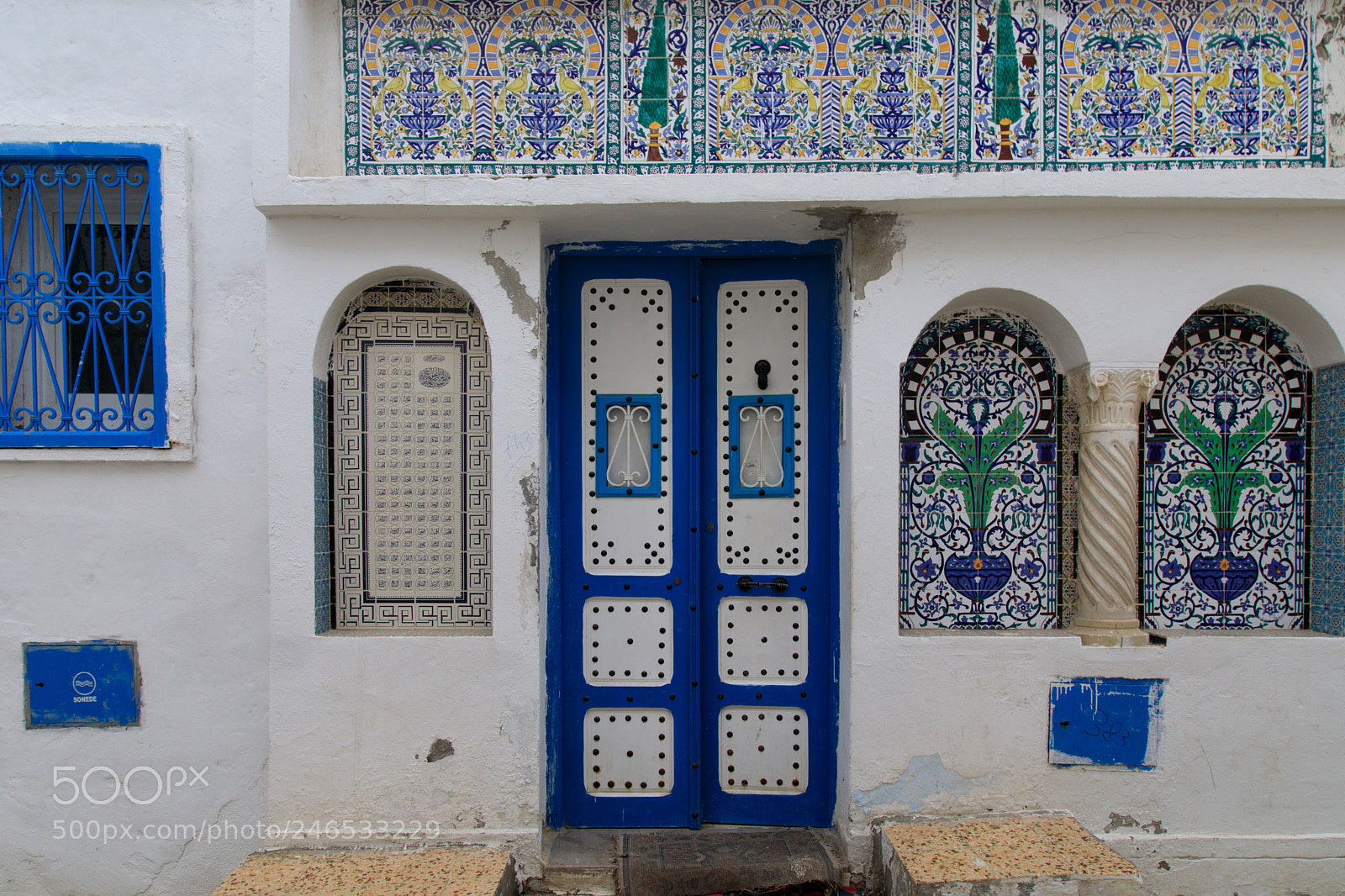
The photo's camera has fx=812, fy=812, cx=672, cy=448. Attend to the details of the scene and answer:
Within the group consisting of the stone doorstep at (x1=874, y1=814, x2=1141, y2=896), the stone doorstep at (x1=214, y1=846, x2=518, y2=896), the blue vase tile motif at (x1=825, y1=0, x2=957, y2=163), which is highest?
the blue vase tile motif at (x1=825, y1=0, x2=957, y2=163)

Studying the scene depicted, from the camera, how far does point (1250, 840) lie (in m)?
3.22

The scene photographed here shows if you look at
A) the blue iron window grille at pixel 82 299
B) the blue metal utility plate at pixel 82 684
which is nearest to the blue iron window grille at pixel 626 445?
the blue iron window grille at pixel 82 299

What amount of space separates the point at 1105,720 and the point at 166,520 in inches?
153

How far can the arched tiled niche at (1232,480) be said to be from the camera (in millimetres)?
3428

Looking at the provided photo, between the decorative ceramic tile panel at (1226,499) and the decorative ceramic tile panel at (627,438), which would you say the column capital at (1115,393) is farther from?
the decorative ceramic tile panel at (627,438)

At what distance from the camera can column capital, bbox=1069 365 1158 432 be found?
3230mm

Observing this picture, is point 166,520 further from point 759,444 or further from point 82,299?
point 759,444

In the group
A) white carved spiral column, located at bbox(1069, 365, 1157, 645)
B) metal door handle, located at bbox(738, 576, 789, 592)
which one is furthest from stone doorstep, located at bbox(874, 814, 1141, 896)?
metal door handle, located at bbox(738, 576, 789, 592)

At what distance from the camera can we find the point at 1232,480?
3.43m

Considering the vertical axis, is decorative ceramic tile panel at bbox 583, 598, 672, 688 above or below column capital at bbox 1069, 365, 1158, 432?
below

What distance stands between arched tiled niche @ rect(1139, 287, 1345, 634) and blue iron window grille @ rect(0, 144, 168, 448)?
13.7 ft

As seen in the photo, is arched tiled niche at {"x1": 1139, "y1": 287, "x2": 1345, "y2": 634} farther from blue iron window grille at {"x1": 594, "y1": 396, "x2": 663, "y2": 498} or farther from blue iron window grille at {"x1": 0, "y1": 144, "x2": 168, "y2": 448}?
blue iron window grille at {"x1": 0, "y1": 144, "x2": 168, "y2": 448}

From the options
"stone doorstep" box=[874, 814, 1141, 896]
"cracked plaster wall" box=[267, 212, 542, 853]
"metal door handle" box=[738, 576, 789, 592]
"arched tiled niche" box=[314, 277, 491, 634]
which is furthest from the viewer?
"metal door handle" box=[738, 576, 789, 592]

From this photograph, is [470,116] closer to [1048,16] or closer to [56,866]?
[1048,16]
